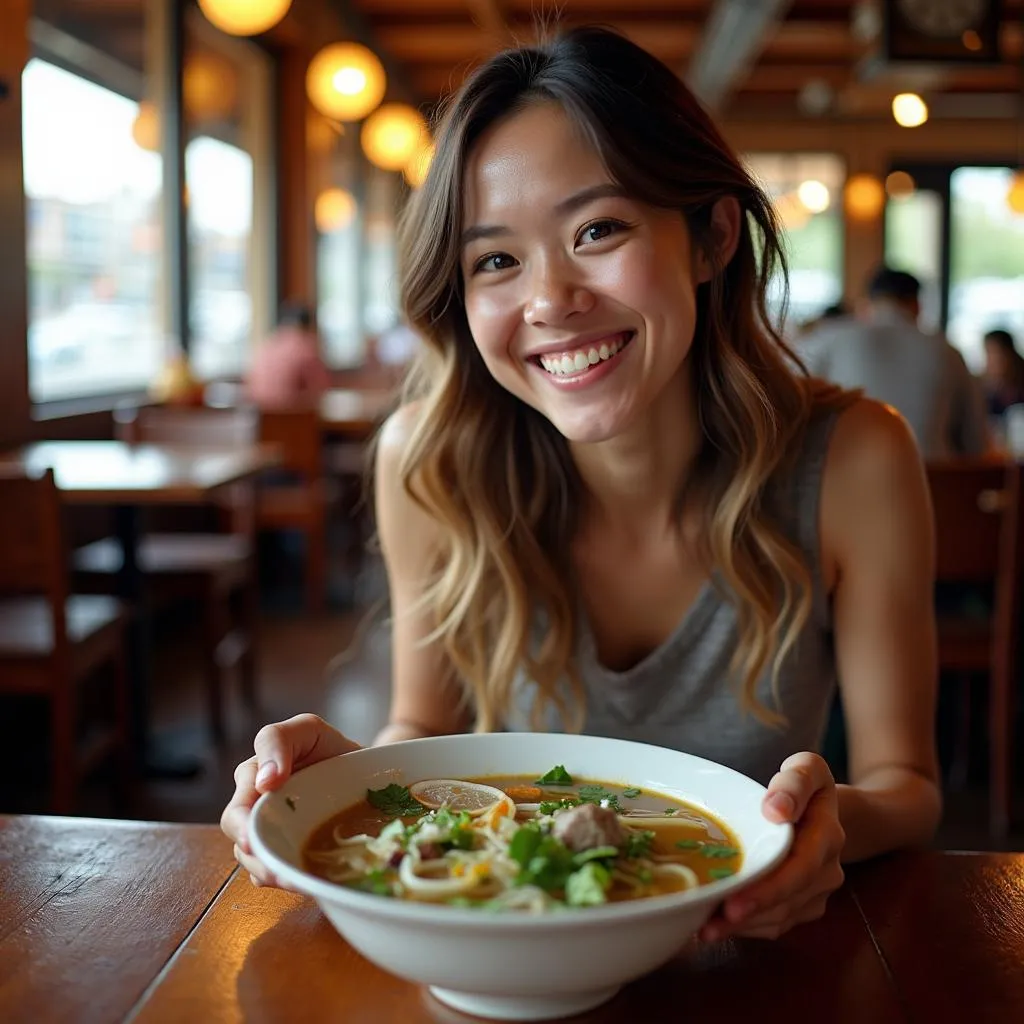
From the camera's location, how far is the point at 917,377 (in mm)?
4410

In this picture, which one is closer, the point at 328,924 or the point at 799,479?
the point at 328,924

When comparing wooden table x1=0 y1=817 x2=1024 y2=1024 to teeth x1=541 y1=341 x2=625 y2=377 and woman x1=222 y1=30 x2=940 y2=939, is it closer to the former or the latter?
woman x1=222 y1=30 x2=940 y2=939

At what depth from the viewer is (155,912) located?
3.07ft

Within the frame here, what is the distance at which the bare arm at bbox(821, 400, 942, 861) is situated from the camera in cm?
135

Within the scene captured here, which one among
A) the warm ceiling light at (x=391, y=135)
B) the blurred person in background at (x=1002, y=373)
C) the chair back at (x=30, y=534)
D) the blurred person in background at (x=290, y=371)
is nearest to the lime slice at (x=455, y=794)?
the chair back at (x=30, y=534)

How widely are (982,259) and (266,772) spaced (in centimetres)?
1478

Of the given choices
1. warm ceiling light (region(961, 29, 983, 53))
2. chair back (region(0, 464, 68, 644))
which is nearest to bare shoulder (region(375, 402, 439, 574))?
chair back (region(0, 464, 68, 644))

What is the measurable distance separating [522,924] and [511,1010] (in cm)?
14

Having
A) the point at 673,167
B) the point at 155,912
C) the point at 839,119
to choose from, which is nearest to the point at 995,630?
the point at 673,167

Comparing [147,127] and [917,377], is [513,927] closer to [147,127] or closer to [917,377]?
[917,377]

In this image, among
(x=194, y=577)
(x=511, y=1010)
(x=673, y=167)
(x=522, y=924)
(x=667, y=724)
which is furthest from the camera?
(x=194, y=577)

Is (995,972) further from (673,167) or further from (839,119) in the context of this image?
(839,119)

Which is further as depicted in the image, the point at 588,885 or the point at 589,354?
the point at 589,354

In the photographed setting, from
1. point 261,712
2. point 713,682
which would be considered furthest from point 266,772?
point 261,712
